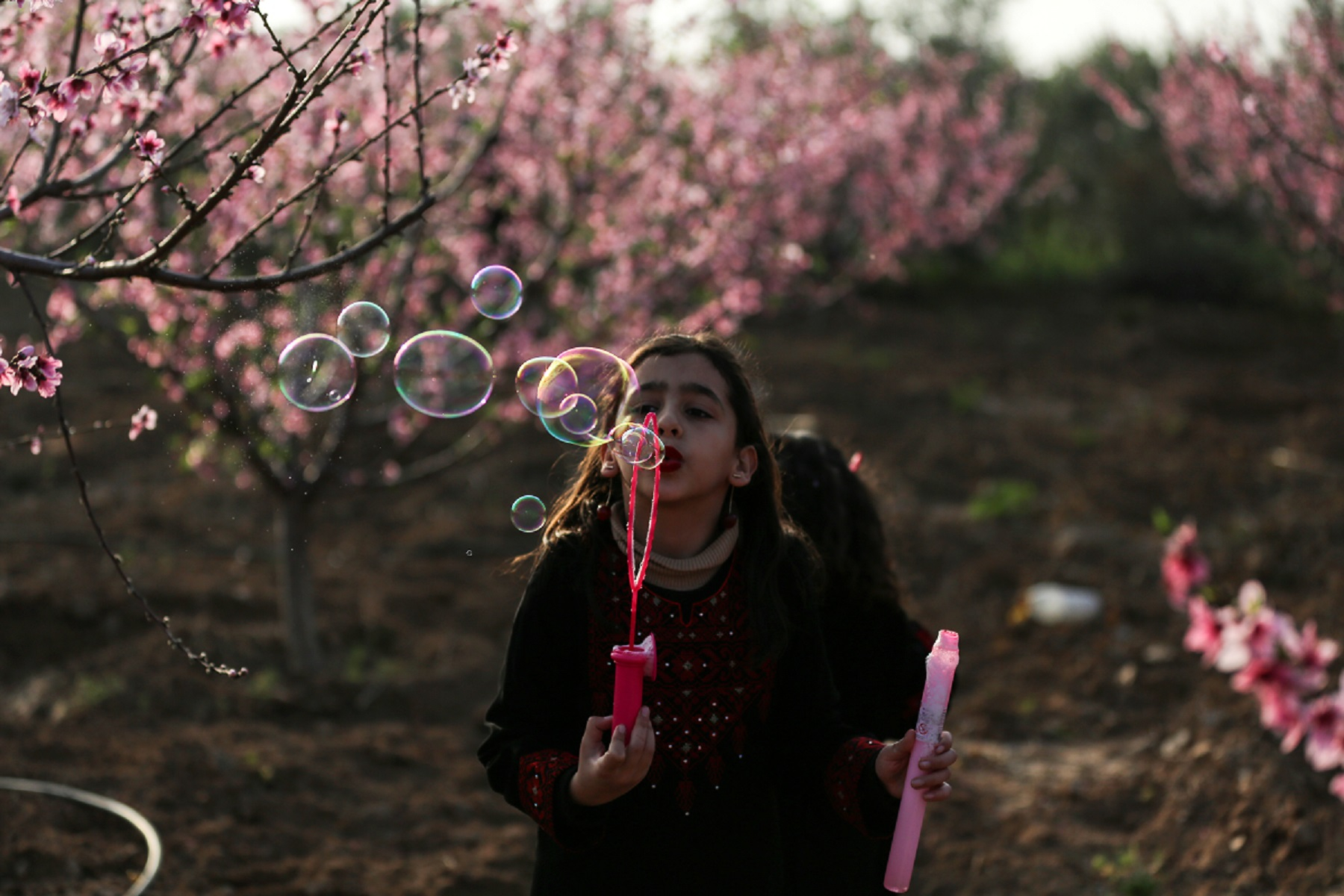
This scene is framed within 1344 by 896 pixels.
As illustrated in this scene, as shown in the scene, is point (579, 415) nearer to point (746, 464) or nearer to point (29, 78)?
point (746, 464)

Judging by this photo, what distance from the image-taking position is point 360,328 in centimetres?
285

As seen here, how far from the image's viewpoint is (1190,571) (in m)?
1.79

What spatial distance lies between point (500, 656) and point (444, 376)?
2.76 metres

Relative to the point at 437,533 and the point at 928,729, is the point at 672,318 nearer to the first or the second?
the point at 437,533

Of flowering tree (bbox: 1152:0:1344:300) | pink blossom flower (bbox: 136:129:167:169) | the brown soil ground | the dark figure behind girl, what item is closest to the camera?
pink blossom flower (bbox: 136:129:167:169)

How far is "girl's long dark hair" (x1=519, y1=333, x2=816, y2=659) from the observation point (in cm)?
231

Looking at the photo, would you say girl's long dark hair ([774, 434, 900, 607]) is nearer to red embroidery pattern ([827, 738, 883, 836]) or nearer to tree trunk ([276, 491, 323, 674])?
red embroidery pattern ([827, 738, 883, 836])

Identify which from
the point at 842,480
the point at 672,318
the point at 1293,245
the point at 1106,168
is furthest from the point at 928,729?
the point at 1106,168

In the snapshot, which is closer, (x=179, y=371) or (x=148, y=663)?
(x=179, y=371)

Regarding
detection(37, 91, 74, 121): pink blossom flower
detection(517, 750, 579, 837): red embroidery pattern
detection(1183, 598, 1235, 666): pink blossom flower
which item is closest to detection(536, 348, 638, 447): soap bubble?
detection(517, 750, 579, 837): red embroidery pattern

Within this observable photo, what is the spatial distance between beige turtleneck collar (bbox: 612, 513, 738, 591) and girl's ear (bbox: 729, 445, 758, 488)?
0.49ft

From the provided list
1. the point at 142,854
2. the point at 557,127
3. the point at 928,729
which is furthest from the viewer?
the point at 557,127

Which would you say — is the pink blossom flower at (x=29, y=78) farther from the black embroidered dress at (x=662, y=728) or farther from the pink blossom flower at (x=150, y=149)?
the black embroidered dress at (x=662, y=728)

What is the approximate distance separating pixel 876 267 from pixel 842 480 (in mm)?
11576
